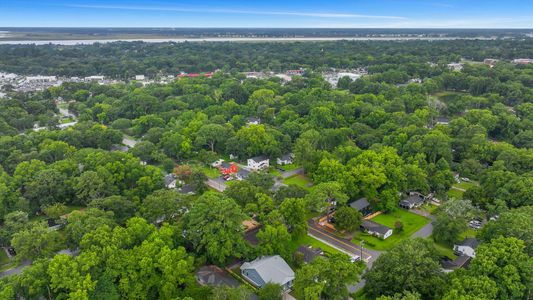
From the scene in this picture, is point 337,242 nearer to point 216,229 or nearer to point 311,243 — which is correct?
point 311,243

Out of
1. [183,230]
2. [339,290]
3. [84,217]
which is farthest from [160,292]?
[339,290]

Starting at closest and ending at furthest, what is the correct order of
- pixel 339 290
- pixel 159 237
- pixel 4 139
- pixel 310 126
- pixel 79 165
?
pixel 339 290
pixel 159 237
pixel 79 165
pixel 4 139
pixel 310 126

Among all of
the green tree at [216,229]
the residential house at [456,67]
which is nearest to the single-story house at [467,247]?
the green tree at [216,229]

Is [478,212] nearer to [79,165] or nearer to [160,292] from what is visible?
[160,292]

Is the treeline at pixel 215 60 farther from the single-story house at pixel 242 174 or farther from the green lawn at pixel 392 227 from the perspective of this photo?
the green lawn at pixel 392 227

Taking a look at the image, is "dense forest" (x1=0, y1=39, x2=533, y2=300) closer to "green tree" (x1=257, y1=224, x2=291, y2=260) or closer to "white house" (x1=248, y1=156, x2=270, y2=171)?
"green tree" (x1=257, y1=224, x2=291, y2=260)

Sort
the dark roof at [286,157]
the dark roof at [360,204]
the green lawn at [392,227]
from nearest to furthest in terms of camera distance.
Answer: the green lawn at [392,227] < the dark roof at [360,204] < the dark roof at [286,157]
